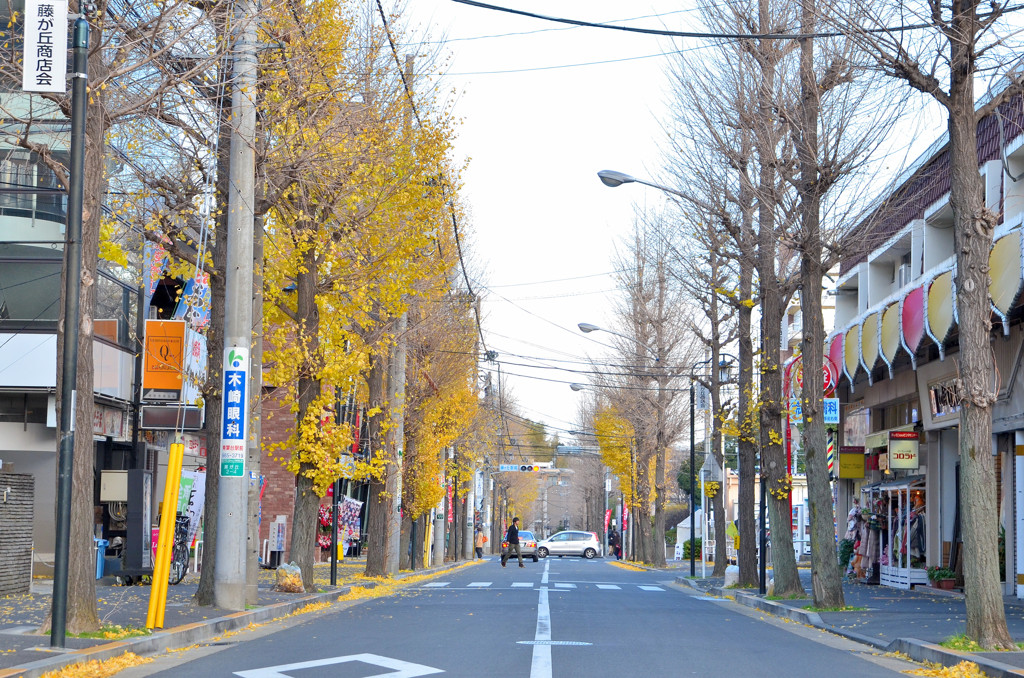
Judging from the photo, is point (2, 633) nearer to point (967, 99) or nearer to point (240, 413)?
point (240, 413)

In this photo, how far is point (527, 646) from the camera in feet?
38.1

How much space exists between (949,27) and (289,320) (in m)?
12.5

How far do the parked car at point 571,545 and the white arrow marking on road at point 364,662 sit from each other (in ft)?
200

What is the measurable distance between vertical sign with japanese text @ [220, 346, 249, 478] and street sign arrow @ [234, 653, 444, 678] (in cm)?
495

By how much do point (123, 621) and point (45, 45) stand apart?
20.9 ft

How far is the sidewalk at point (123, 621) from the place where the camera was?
9336 millimetres

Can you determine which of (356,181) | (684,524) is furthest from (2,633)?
(684,524)

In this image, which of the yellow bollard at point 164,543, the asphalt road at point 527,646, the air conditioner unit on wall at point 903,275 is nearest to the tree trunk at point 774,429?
the asphalt road at point 527,646

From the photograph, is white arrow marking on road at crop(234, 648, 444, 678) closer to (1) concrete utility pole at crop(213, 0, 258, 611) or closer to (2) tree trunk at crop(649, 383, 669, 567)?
(1) concrete utility pole at crop(213, 0, 258, 611)

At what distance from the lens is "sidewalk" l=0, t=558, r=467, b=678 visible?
9336 millimetres

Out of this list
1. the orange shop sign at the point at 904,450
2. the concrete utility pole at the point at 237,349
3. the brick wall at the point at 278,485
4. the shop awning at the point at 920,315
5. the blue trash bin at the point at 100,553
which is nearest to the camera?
the concrete utility pole at the point at 237,349

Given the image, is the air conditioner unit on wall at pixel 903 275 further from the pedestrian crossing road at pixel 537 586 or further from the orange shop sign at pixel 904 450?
the pedestrian crossing road at pixel 537 586

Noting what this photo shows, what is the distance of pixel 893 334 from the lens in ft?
83.3

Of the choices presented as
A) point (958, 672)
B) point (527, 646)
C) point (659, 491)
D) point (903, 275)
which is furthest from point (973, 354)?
point (659, 491)
